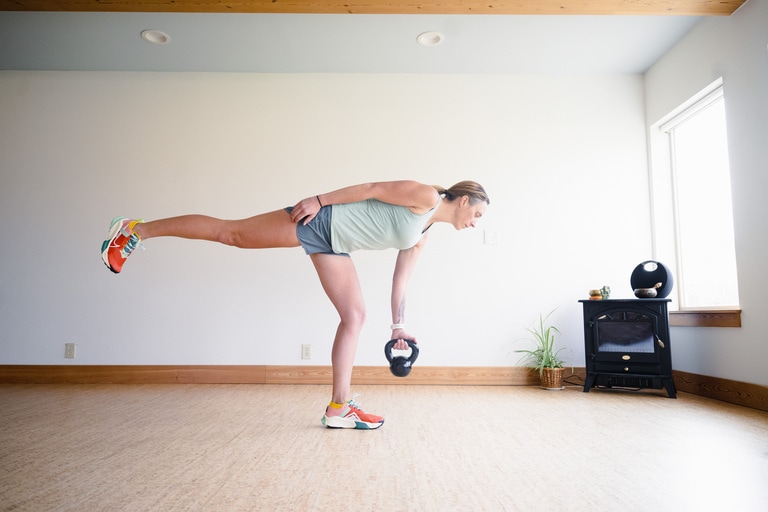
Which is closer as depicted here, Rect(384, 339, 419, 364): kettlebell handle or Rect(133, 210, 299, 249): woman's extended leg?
Rect(133, 210, 299, 249): woman's extended leg

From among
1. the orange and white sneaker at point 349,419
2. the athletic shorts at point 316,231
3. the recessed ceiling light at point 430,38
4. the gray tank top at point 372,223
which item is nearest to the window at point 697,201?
the recessed ceiling light at point 430,38

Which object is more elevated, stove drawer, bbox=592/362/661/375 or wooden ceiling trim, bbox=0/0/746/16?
wooden ceiling trim, bbox=0/0/746/16

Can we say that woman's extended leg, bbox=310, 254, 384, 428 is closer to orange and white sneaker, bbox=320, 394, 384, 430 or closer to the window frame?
orange and white sneaker, bbox=320, 394, 384, 430

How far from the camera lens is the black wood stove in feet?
11.6

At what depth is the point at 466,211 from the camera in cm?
242

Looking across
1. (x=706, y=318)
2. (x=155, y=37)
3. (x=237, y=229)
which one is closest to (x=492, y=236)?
(x=706, y=318)

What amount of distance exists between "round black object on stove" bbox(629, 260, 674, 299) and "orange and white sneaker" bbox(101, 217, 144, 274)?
327 centimetres

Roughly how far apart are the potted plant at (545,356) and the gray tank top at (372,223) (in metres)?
2.08

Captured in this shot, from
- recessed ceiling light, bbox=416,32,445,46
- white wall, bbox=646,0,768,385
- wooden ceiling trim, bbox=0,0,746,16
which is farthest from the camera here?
recessed ceiling light, bbox=416,32,445,46

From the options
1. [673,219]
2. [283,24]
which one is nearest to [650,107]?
[673,219]

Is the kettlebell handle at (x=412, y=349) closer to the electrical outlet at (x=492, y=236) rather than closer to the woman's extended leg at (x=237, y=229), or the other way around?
the woman's extended leg at (x=237, y=229)

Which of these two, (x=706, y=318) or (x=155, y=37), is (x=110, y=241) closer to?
(x=155, y=37)

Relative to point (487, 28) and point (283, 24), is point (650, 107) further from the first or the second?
point (283, 24)

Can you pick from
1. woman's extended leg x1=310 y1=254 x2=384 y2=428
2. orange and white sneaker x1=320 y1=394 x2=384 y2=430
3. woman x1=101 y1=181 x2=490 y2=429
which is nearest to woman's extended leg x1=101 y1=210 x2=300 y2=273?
woman x1=101 y1=181 x2=490 y2=429
